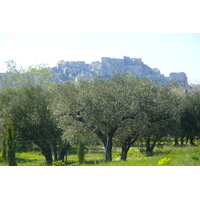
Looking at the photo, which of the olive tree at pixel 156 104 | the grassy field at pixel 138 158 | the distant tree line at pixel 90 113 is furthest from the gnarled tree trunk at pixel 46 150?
the olive tree at pixel 156 104

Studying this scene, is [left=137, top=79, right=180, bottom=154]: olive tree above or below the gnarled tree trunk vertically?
above

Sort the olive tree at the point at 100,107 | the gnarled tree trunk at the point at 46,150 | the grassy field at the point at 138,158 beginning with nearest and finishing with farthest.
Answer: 1. the grassy field at the point at 138,158
2. the olive tree at the point at 100,107
3. the gnarled tree trunk at the point at 46,150

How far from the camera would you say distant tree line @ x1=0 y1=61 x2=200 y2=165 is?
46.7ft

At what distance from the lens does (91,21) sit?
11.0 meters

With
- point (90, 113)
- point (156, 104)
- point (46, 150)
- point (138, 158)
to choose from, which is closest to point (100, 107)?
point (90, 113)

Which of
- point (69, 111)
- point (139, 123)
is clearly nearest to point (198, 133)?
point (139, 123)

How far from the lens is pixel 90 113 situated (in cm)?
1419

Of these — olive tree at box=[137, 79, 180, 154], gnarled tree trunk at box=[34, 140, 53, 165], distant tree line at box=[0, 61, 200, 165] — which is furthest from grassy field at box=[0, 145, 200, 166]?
olive tree at box=[137, 79, 180, 154]

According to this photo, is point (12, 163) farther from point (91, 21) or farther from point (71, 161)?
point (91, 21)

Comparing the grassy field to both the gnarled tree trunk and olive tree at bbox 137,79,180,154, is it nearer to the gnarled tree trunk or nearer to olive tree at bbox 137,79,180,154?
the gnarled tree trunk

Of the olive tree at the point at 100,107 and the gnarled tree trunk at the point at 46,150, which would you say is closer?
the olive tree at the point at 100,107

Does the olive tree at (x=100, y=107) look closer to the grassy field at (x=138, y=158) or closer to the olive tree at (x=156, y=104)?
the olive tree at (x=156, y=104)

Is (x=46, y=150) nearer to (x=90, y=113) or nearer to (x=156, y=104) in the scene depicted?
(x=90, y=113)

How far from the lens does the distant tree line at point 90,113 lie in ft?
46.7
